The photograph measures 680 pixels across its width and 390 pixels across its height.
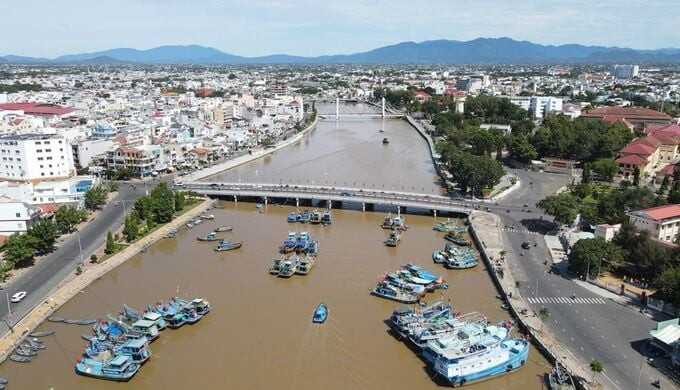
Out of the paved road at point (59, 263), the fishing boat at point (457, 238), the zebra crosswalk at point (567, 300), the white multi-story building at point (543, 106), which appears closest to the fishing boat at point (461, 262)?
the fishing boat at point (457, 238)

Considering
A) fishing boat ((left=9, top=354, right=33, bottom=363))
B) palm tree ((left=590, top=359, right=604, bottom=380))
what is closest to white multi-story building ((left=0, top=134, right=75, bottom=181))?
fishing boat ((left=9, top=354, right=33, bottom=363))

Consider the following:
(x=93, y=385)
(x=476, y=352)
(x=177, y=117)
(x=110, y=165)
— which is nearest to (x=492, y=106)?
(x=177, y=117)

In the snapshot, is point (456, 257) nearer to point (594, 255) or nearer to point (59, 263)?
point (594, 255)

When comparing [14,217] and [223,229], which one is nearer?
[14,217]

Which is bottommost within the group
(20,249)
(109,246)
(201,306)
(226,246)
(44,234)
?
(226,246)

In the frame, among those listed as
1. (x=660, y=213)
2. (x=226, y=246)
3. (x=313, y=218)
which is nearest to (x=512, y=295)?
(x=660, y=213)

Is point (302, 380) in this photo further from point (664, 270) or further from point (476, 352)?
point (664, 270)
